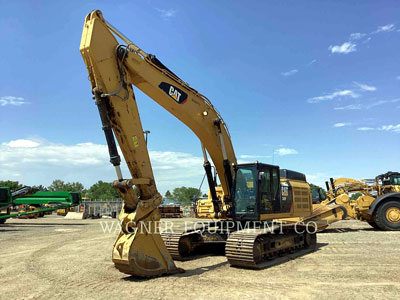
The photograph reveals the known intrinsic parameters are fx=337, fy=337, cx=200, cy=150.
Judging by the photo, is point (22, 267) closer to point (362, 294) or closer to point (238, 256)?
point (238, 256)

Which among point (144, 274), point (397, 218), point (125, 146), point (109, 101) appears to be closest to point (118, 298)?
point (144, 274)

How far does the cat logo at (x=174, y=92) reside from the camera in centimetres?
806

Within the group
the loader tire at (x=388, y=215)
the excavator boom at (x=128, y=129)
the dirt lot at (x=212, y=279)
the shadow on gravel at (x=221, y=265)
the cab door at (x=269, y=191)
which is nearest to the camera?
the dirt lot at (x=212, y=279)

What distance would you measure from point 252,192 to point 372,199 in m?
11.0

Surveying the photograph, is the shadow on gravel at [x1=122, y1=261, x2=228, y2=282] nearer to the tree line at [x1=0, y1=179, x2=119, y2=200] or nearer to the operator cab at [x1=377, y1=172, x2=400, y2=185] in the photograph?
the operator cab at [x1=377, y1=172, x2=400, y2=185]

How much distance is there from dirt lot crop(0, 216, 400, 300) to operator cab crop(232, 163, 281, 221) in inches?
57.2

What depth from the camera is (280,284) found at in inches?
263

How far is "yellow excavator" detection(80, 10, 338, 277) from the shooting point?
265 inches

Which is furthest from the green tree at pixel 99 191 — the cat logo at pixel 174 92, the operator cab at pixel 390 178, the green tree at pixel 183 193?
the cat logo at pixel 174 92

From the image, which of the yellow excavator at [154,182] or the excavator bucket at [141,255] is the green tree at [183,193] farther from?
the excavator bucket at [141,255]

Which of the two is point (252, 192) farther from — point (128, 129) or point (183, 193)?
point (183, 193)

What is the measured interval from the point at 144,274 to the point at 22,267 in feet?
13.5

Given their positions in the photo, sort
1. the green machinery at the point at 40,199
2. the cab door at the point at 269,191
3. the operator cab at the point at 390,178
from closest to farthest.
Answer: the cab door at the point at 269,191, the operator cab at the point at 390,178, the green machinery at the point at 40,199

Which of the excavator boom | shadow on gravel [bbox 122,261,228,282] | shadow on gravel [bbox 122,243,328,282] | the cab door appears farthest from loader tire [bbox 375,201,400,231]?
the excavator boom
